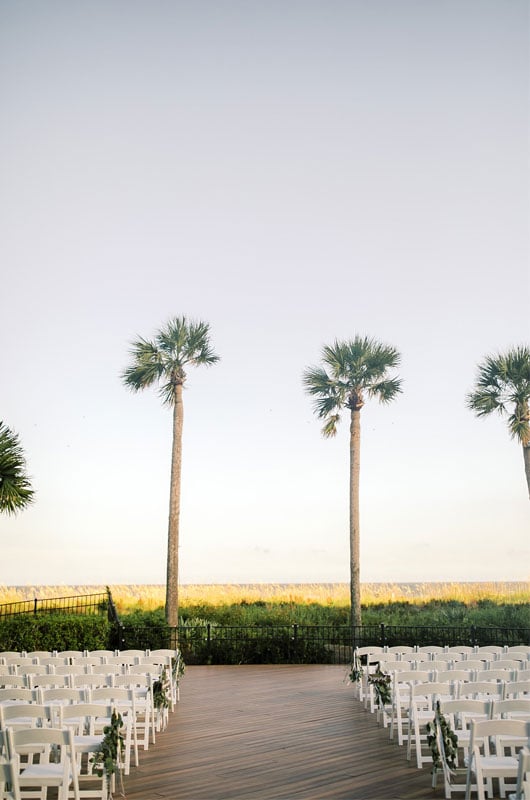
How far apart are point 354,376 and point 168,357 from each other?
6028mm

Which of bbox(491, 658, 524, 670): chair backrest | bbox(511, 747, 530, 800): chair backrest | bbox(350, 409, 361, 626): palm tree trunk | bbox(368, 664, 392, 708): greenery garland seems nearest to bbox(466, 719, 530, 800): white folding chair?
bbox(511, 747, 530, 800): chair backrest

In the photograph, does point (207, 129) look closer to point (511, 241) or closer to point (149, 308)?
point (149, 308)

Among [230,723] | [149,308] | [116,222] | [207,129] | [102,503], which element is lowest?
[230,723]

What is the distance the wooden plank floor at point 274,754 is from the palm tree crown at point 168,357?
452 inches

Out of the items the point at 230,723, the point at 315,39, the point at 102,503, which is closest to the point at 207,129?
the point at 315,39

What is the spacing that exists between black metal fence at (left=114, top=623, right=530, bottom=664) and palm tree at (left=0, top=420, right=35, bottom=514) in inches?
233

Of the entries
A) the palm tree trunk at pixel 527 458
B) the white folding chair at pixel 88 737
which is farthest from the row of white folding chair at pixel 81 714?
the palm tree trunk at pixel 527 458

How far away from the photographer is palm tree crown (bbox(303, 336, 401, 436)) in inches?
989

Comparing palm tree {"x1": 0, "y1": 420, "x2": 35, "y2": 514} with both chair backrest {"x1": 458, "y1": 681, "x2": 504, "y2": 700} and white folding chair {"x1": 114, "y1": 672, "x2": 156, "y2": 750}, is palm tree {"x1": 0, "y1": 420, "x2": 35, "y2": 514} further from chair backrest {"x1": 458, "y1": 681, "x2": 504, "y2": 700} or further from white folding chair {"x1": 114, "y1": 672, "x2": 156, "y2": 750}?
chair backrest {"x1": 458, "y1": 681, "x2": 504, "y2": 700}

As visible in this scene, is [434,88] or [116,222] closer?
[434,88]

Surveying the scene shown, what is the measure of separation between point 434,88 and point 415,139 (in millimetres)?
2581

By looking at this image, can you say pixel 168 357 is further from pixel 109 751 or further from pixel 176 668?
pixel 109 751

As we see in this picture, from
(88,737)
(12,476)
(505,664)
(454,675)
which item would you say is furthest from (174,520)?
(88,737)

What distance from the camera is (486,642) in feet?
70.0
